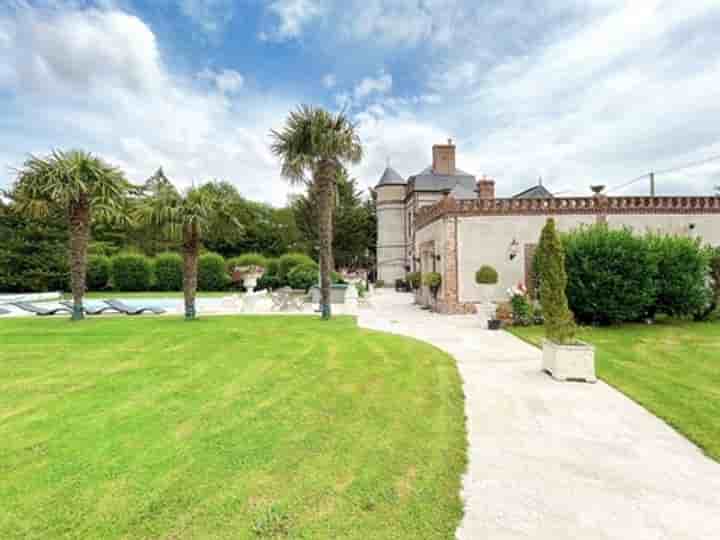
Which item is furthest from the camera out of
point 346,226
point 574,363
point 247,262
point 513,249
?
point 346,226

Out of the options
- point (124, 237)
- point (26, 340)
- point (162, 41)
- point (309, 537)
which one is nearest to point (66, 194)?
point (26, 340)

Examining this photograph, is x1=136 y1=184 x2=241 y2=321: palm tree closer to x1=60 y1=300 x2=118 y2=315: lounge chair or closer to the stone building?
x1=60 y1=300 x2=118 y2=315: lounge chair

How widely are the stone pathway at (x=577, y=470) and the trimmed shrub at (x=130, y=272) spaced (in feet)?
82.6

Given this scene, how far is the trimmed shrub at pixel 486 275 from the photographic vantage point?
1277 cm

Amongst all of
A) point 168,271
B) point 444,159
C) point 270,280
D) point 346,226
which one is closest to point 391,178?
point 444,159

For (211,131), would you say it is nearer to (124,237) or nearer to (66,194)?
(66,194)

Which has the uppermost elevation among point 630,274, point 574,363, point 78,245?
point 78,245

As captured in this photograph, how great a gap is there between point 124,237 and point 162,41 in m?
26.9

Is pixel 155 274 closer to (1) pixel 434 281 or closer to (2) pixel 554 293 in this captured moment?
(1) pixel 434 281

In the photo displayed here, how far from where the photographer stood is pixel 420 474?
108 inches

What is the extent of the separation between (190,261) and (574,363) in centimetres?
999

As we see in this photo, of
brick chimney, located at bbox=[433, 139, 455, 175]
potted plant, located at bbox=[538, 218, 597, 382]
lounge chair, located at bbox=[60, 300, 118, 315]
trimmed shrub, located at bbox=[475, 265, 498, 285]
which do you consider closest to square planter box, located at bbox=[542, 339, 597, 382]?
potted plant, located at bbox=[538, 218, 597, 382]

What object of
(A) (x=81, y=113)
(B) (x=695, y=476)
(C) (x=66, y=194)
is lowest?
(B) (x=695, y=476)

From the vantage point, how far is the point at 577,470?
2.86 meters
